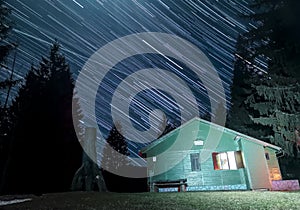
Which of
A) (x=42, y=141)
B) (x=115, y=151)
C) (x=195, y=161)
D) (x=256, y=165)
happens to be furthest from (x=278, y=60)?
(x=115, y=151)

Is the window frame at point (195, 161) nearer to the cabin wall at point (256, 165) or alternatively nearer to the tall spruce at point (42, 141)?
the cabin wall at point (256, 165)

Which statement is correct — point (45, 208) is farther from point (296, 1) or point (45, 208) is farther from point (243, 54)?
point (243, 54)

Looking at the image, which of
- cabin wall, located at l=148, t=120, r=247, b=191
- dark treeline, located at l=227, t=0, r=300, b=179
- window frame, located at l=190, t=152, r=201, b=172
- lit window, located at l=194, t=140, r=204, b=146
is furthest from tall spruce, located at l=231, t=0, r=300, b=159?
window frame, located at l=190, t=152, r=201, b=172

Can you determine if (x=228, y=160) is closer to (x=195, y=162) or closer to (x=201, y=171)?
(x=201, y=171)

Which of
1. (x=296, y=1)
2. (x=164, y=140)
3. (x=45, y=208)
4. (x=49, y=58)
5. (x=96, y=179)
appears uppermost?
(x=49, y=58)

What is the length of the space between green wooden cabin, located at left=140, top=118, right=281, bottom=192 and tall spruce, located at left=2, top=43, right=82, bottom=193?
7.29 metres

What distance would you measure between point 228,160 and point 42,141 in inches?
565

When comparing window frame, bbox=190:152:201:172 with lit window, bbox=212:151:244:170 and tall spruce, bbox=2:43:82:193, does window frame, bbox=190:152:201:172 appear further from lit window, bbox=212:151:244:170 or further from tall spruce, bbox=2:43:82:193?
tall spruce, bbox=2:43:82:193

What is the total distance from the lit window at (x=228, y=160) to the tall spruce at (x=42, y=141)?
38.5 ft

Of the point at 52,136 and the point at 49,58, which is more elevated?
the point at 49,58

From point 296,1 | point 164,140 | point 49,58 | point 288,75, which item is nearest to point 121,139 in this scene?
point 49,58

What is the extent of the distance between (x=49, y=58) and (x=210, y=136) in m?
18.6

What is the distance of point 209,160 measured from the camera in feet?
50.8

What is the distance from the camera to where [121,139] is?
44.2m
